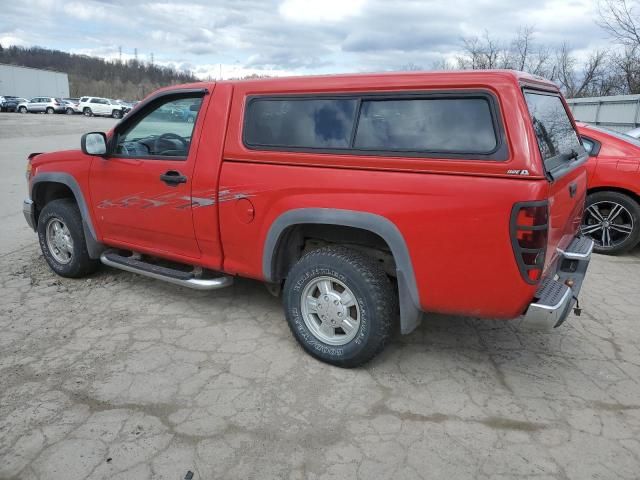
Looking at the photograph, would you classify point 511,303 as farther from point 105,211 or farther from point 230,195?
point 105,211

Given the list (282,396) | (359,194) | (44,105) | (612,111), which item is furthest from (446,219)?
(44,105)

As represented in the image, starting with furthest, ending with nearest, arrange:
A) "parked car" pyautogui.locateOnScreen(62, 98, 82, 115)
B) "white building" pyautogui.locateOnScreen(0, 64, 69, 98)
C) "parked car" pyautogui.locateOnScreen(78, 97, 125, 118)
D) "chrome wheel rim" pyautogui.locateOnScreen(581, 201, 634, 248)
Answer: "white building" pyautogui.locateOnScreen(0, 64, 69, 98), "parked car" pyautogui.locateOnScreen(62, 98, 82, 115), "parked car" pyautogui.locateOnScreen(78, 97, 125, 118), "chrome wheel rim" pyautogui.locateOnScreen(581, 201, 634, 248)

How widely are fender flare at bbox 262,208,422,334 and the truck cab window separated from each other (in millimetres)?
1112

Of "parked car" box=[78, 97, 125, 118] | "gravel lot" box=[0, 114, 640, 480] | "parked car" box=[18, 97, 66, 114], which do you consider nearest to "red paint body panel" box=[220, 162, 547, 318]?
"gravel lot" box=[0, 114, 640, 480]

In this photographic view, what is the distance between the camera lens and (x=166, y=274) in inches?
155

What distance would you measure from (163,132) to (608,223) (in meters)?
5.11

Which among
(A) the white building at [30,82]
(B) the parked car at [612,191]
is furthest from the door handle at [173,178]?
(A) the white building at [30,82]

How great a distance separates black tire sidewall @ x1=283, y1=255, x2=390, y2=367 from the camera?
9.96 feet

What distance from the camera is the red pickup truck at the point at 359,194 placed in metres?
2.58

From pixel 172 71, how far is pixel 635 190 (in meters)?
129

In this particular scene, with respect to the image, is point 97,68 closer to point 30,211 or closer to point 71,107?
point 71,107

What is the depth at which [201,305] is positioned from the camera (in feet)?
14.0

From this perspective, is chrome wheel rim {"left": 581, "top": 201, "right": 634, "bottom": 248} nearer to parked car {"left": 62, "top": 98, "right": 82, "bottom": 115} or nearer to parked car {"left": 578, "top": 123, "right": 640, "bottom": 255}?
parked car {"left": 578, "top": 123, "right": 640, "bottom": 255}

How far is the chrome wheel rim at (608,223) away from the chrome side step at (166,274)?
453cm
